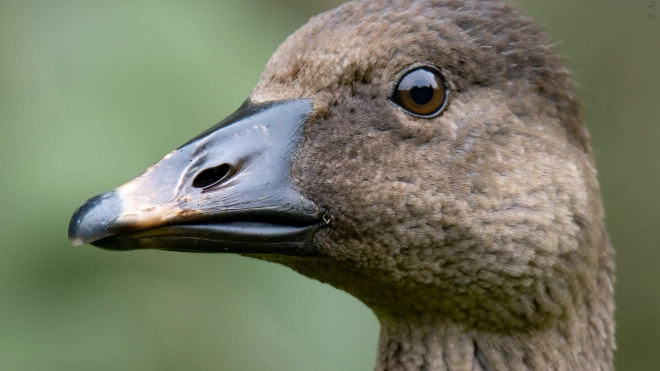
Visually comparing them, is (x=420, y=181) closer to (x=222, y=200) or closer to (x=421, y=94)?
(x=421, y=94)

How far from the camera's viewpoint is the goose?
9.55ft

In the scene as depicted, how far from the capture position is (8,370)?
390 centimetres

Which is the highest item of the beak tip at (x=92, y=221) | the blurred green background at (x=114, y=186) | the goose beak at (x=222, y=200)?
the blurred green background at (x=114, y=186)

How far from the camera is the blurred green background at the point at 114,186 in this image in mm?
3971

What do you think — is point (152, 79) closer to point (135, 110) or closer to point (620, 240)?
point (135, 110)

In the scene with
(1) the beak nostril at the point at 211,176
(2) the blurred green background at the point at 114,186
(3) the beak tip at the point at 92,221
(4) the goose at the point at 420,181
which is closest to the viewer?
(3) the beak tip at the point at 92,221

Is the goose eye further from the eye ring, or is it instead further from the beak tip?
the beak tip

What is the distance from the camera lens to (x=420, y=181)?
3033 mm

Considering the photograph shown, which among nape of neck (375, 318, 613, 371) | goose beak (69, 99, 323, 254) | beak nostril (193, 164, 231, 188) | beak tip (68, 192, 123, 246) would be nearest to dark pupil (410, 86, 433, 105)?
goose beak (69, 99, 323, 254)

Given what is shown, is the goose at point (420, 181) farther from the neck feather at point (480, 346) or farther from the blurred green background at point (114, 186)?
the blurred green background at point (114, 186)

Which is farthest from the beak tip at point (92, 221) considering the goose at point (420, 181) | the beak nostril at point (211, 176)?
the beak nostril at point (211, 176)

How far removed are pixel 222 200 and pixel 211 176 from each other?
0.35 feet

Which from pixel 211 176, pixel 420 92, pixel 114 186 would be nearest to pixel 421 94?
pixel 420 92

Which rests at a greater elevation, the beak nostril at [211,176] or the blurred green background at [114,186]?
the blurred green background at [114,186]
